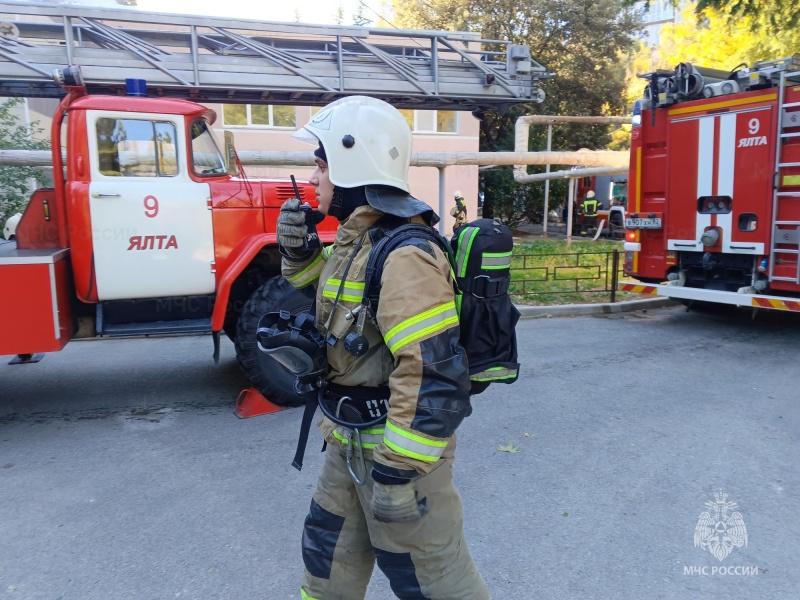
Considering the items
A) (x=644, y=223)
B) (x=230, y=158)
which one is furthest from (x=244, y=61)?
(x=644, y=223)

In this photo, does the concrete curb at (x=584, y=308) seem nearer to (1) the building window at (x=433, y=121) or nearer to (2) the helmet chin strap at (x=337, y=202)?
(2) the helmet chin strap at (x=337, y=202)

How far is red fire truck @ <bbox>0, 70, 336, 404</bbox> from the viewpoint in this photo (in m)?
4.88

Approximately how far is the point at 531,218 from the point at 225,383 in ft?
73.9

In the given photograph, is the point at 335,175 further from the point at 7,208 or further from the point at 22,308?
the point at 7,208

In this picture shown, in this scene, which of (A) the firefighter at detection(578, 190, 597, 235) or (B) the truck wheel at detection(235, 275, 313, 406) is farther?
(A) the firefighter at detection(578, 190, 597, 235)

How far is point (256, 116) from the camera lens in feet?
62.7

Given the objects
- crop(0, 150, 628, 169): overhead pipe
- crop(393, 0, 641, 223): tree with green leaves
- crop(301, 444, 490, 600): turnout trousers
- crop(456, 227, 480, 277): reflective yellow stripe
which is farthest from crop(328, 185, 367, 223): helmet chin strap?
crop(393, 0, 641, 223): tree with green leaves

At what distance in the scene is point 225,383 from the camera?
6121 mm

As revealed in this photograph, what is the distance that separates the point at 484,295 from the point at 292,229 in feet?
2.74

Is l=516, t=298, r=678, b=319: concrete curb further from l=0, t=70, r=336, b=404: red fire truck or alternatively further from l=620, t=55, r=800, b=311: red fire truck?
l=0, t=70, r=336, b=404: red fire truck

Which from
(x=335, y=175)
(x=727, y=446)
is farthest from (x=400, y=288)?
(x=727, y=446)

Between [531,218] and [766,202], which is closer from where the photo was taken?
[766,202]

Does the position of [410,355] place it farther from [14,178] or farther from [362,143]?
[14,178]

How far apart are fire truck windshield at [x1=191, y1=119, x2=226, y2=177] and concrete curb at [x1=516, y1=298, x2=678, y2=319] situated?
15.8 ft
